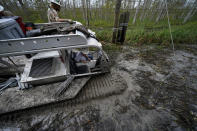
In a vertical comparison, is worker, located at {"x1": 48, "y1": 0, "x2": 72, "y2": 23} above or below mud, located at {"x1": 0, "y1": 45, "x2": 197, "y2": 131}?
above

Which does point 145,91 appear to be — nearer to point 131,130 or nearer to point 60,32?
point 131,130

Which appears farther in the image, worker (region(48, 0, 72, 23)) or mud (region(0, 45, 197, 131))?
worker (region(48, 0, 72, 23))

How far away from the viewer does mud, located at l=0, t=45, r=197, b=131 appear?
1379 millimetres

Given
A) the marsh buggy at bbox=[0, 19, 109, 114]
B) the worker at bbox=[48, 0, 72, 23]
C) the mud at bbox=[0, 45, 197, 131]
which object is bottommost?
the mud at bbox=[0, 45, 197, 131]

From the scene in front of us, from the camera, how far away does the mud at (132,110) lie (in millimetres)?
1379

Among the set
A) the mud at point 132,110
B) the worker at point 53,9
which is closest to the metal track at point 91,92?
the mud at point 132,110

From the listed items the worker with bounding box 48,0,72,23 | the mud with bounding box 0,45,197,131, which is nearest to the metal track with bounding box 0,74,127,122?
the mud with bounding box 0,45,197,131

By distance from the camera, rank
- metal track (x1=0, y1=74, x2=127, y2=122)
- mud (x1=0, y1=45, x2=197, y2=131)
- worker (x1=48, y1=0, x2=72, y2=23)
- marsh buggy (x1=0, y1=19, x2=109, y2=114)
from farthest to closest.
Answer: worker (x1=48, y1=0, x2=72, y2=23) → metal track (x1=0, y1=74, x2=127, y2=122) → mud (x1=0, y1=45, x2=197, y2=131) → marsh buggy (x1=0, y1=19, x2=109, y2=114)

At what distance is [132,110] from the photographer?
1576mm

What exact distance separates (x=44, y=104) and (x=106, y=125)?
1182mm

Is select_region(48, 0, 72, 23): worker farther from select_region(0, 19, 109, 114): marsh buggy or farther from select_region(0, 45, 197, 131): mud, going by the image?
select_region(0, 45, 197, 131): mud

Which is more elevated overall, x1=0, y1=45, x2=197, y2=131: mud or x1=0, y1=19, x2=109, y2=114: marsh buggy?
x1=0, y1=19, x2=109, y2=114: marsh buggy

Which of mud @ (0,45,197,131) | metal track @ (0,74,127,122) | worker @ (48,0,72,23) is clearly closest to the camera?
mud @ (0,45,197,131)

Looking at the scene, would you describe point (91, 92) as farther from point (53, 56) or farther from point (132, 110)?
point (53, 56)
